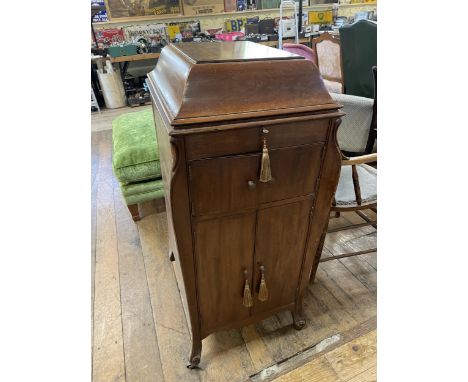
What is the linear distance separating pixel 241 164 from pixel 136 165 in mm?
1235

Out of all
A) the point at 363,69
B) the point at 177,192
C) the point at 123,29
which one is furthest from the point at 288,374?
the point at 123,29

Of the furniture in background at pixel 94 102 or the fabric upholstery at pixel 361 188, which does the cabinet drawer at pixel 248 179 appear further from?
the furniture in background at pixel 94 102

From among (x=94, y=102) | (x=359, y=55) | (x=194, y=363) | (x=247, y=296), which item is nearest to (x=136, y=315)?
(x=194, y=363)

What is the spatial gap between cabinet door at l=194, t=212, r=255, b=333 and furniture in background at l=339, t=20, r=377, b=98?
1568mm

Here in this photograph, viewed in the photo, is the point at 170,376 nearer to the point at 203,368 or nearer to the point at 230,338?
the point at 203,368

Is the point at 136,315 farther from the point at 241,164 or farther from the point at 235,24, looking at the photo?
the point at 235,24

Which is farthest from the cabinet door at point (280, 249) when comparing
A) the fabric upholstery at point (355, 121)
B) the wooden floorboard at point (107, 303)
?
the fabric upholstery at point (355, 121)

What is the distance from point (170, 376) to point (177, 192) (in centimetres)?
83

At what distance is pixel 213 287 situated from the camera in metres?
1.03

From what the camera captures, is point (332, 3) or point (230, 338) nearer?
point (230, 338)

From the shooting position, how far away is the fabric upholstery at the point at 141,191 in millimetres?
1903

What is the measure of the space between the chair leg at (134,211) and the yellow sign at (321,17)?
514 centimetres

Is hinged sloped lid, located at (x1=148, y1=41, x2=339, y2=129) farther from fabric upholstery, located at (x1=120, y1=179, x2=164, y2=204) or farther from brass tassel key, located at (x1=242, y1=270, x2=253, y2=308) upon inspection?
Answer: fabric upholstery, located at (x1=120, y1=179, x2=164, y2=204)

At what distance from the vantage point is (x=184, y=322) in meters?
1.38
